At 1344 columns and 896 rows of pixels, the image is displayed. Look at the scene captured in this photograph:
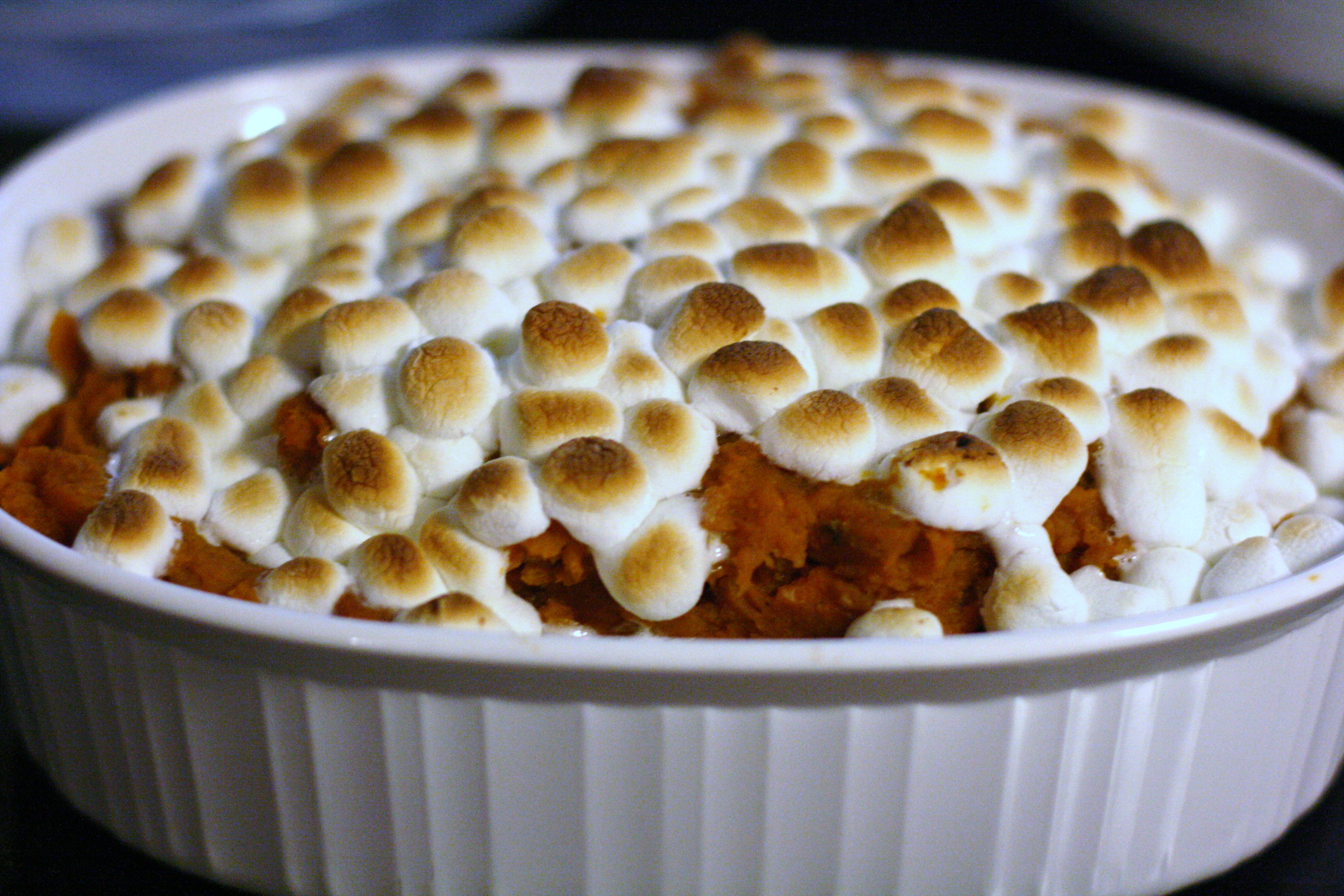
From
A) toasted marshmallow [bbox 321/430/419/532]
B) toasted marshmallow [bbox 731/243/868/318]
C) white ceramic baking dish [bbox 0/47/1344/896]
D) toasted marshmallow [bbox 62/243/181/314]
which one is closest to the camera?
white ceramic baking dish [bbox 0/47/1344/896]

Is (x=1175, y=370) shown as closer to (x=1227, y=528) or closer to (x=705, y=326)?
(x=1227, y=528)

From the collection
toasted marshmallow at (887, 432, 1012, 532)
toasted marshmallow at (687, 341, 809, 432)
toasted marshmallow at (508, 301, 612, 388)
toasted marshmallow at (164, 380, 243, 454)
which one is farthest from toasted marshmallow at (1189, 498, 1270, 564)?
toasted marshmallow at (164, 380, 243, 454)

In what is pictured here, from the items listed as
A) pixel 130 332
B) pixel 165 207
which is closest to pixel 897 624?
pixel 130 332

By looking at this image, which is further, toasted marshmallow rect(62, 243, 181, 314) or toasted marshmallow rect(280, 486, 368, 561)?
toasted marshmallow rect(62, 243, 181, 314)

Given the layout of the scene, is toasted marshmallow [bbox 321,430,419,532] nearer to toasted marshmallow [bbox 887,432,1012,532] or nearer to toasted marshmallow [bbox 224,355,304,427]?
toasted marshmallow [bbox 224,355,304,427]

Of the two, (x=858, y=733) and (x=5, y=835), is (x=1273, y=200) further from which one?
(x=5, y=835)

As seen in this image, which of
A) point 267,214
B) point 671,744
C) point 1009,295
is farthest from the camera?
point 267,214

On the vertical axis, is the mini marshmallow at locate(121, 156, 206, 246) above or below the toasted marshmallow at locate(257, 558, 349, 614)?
above

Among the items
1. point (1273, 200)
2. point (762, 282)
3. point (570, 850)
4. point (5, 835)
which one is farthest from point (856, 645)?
point (1273, 200)
